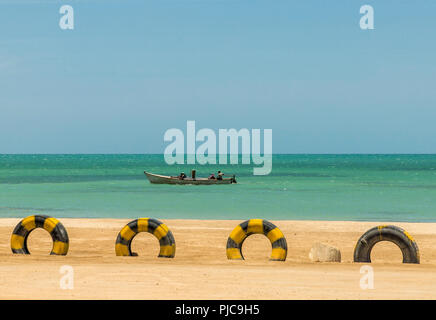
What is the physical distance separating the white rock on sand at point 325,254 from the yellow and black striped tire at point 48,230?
5.32m

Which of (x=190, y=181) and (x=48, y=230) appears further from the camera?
(x=190, y=181)

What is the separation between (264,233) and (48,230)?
469cm

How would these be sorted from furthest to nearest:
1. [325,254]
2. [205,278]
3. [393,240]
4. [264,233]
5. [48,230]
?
[48,230] → [325,254] → [264,233] → [393,240] → [205,278]

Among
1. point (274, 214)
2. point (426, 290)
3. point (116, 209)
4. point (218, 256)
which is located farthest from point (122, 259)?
point (116, 209)

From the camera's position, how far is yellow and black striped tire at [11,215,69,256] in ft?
48.9

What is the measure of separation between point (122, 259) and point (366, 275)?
16.0 feet

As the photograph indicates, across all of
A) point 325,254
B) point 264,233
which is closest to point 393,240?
point 325,254

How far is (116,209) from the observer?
3772cm

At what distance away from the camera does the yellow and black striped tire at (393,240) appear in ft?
45.4

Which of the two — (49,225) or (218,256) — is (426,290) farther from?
(49,225)

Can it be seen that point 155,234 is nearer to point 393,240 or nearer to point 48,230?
point 48,230

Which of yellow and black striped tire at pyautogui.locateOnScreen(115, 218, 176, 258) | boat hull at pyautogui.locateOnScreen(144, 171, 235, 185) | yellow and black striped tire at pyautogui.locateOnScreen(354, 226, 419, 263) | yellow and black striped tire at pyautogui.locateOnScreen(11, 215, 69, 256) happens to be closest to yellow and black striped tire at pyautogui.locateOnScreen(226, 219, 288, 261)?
yellow and black striped tire at pyautogui.locateOnScreen(115, 218, 176, 258)

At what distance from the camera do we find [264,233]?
14.2 metres

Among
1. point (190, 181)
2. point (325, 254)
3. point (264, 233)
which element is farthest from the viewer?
point (190, 181)
